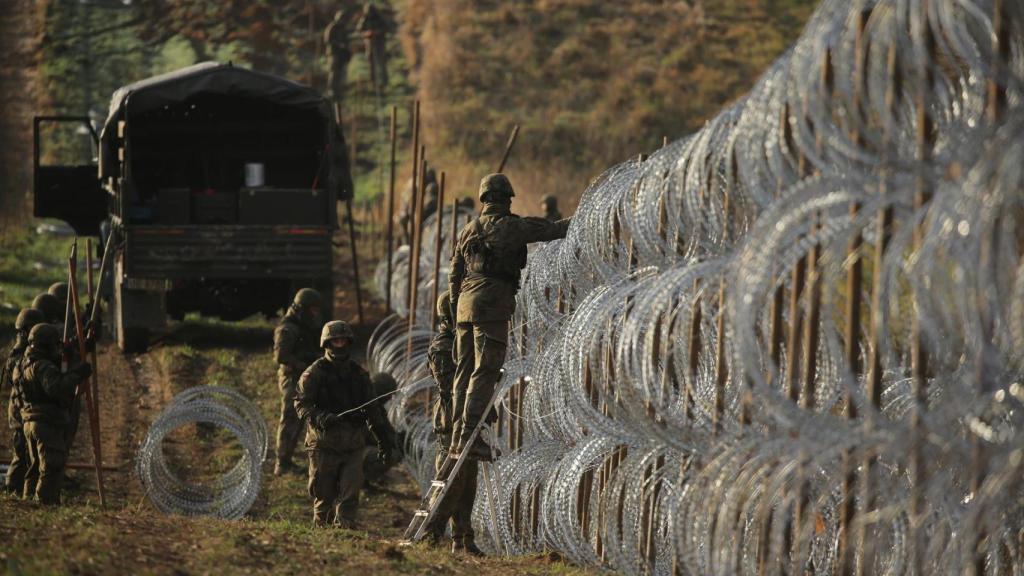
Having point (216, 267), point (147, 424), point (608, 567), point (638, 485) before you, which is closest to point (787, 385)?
point (638, 485)

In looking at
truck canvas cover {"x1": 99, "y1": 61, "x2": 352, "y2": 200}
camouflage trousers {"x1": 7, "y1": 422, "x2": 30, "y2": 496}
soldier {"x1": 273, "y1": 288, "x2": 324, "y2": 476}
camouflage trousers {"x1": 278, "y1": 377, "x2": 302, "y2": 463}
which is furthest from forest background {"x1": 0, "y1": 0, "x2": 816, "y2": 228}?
camouflage trousers {"x1": 7, "y1": 422, "x2": 30, "y2": 496}

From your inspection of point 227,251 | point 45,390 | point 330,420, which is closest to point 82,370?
point 45,390

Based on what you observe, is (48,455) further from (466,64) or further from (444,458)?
(466,64)

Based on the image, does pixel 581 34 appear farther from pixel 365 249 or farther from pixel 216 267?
pixel 216 267

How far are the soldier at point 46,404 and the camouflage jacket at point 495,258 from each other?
2774 millimetres

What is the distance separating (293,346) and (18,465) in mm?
2785

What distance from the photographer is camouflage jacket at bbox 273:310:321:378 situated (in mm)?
13680

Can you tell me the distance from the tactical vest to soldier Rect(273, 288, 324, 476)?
12.9 feet

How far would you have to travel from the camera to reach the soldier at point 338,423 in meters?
11.0

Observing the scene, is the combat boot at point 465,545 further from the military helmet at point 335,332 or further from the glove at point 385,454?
the military helmet at point 335,332

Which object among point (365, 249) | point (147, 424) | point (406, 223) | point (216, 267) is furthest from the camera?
point (365, 249)

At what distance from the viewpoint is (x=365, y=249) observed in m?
28.4

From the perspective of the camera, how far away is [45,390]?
Answer: 35.9ft

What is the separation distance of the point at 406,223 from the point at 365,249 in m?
5.02
